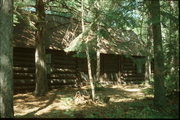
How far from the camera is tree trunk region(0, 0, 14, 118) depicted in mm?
9406

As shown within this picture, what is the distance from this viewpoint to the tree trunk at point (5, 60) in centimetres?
941

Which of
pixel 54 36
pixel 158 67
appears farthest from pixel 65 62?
pixel 158 67

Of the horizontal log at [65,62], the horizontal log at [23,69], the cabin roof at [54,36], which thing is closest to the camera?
Result: the cabin roof at [54,36]

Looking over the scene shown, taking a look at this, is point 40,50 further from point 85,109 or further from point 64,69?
point 85,109

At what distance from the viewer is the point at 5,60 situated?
372 inches

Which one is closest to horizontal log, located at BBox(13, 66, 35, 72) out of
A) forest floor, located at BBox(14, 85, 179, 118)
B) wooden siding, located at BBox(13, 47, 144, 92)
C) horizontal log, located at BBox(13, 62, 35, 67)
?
wooden siding, located at BBox(13, 47, 144, 92)

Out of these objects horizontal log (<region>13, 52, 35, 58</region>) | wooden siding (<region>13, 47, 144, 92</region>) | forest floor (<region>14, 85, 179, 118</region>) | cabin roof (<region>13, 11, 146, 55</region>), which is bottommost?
forest floor (<region>14, 85, 179, 118</region>)

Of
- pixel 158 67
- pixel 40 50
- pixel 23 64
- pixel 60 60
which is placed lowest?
pixel 158 67

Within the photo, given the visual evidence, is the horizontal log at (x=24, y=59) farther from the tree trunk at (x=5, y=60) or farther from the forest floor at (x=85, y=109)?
the tree trunk at (x=5, y=60)

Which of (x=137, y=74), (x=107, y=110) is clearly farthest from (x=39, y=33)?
(x=137, y=74)

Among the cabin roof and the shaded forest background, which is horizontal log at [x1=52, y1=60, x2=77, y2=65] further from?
the shaded forest background

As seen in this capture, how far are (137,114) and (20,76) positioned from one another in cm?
976

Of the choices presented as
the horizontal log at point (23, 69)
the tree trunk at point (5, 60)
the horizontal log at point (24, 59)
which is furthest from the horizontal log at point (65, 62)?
the tree trunk at point (5, 60)

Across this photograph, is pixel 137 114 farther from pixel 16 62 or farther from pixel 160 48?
pixel 16 62
